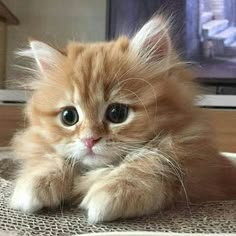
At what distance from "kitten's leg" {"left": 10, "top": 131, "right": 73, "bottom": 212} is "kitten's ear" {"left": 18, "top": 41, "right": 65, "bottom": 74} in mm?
166

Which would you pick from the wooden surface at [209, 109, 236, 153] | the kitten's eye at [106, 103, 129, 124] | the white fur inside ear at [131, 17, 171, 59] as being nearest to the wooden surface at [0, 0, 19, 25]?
the wooden surface at [209, 109, 236, 153]

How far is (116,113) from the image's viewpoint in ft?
2.91

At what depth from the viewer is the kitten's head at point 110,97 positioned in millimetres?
881

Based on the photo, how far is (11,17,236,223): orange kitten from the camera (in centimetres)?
81

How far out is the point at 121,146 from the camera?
2.87ft

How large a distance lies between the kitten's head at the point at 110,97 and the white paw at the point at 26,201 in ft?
0.42

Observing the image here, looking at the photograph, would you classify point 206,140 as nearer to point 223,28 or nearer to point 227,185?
point 227,185

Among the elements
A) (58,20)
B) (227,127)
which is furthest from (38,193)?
(58,20)

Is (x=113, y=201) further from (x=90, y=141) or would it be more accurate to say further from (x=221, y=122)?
(x=221, y=122)

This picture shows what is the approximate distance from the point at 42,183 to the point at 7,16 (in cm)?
198

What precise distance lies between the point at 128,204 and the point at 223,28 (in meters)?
1.98

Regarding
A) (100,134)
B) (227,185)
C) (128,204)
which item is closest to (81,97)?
(100,134)

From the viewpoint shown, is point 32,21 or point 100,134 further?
point 32,21

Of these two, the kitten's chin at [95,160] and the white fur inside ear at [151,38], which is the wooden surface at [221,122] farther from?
the kitten's chin at [95,160]
